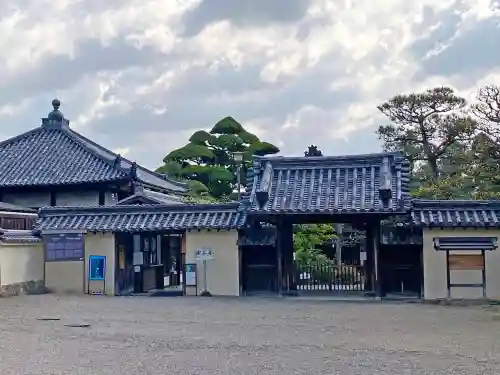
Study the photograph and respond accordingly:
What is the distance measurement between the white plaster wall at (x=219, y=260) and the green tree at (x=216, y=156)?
57.1 feet

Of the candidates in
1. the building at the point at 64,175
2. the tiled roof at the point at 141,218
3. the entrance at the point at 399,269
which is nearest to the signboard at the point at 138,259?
the tiled roof at the point at 141,218

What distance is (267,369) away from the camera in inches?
324

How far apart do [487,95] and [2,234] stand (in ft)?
66.7

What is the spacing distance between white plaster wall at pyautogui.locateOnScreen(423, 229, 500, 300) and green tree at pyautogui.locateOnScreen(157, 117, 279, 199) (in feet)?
66.9

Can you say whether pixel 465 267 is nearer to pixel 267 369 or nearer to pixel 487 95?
pixel 267 369

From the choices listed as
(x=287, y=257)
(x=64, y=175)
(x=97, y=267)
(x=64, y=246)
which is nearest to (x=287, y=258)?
(x=287, y=257)

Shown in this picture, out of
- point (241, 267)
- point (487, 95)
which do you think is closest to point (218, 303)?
point (241, 267)

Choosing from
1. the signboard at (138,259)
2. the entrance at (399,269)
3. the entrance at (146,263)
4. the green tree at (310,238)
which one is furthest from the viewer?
the green tree at (310,238)

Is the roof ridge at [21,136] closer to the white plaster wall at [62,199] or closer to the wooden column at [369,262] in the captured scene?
the white plaster wall at [62,199]

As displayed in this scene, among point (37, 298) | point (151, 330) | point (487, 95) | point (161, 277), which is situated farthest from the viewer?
point (487, 95)

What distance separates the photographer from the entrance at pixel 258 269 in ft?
62.3

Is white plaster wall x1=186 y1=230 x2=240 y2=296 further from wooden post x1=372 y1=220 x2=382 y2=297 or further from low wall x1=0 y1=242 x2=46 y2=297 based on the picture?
low wall x1=0 y1=242 x2=46 y2=297

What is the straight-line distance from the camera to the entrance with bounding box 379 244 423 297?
18078 millimetres

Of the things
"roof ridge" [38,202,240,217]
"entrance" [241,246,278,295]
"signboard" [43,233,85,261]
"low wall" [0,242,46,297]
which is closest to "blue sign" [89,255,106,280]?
"signboard" [43,233,85,261]
